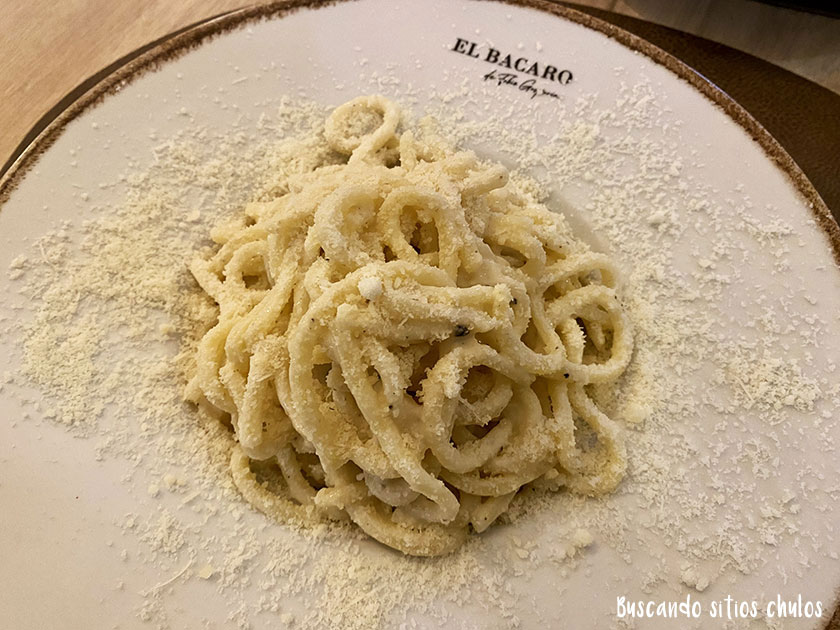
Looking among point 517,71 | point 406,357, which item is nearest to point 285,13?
point 517,71

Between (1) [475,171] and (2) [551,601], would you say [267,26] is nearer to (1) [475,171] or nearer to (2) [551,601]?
(1) [475,171]

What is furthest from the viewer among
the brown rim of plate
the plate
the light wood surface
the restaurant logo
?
the light wood surface

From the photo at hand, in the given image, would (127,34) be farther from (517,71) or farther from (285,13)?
(517,71)

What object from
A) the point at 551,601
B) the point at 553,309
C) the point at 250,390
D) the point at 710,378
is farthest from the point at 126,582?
the point at 710,378

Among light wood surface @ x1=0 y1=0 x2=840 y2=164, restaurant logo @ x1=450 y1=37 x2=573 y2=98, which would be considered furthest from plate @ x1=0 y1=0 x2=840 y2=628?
light wood surface @ x1=0 y1=0 x2=840 y2=164

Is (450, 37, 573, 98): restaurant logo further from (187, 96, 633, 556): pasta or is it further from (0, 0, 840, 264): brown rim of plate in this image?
(187, 96, 633, 556): pasta

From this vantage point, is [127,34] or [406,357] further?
[127,34]
